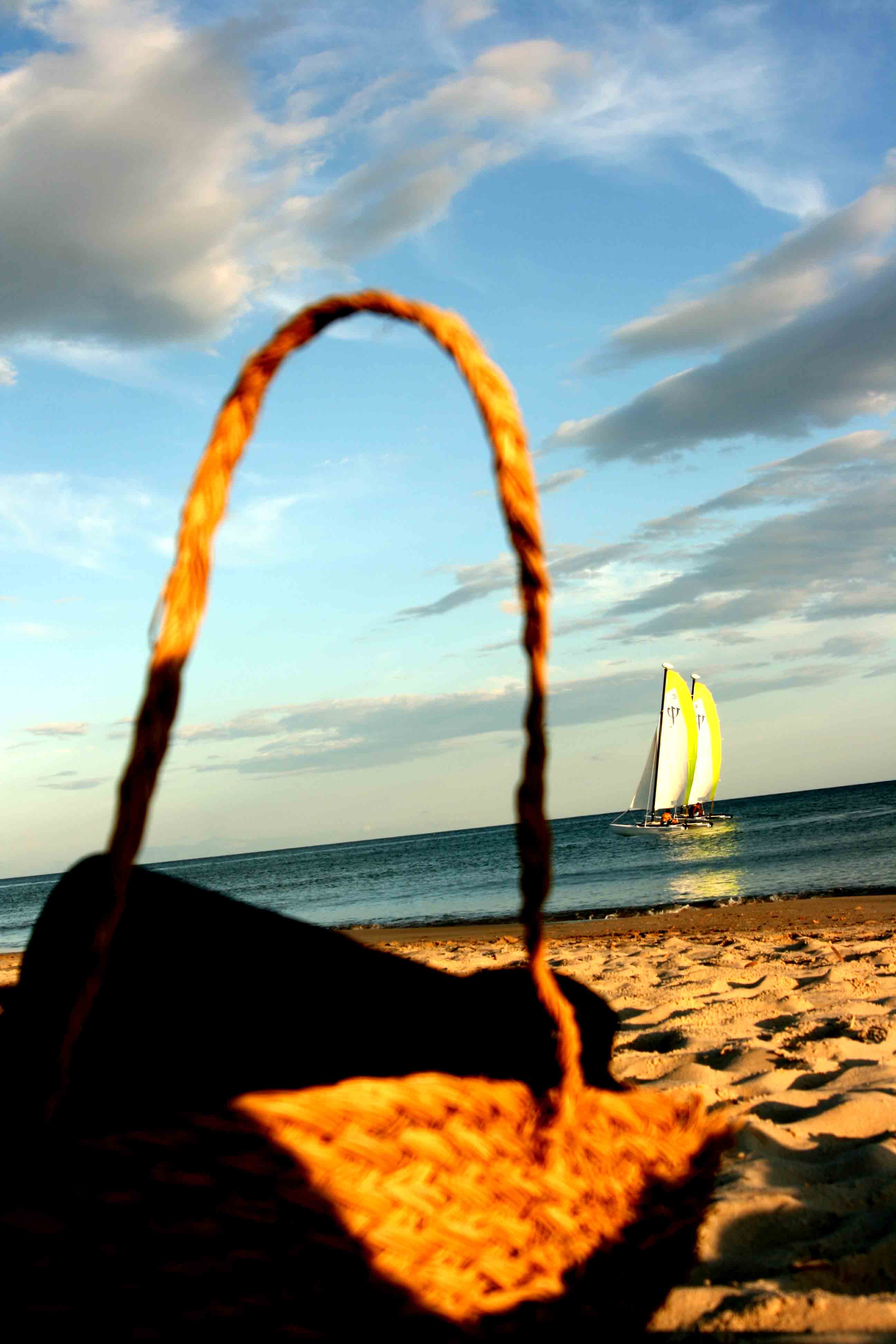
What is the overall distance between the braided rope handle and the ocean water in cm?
64

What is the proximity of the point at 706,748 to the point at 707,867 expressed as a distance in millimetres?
13390

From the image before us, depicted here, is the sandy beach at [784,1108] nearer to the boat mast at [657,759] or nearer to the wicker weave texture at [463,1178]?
the wicker weave texture at [463,1178]

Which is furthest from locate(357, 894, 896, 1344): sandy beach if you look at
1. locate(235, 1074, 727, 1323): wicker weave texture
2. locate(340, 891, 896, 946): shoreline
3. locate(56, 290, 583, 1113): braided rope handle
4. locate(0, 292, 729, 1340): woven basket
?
locate(340, 891, 896, 946): shoreline

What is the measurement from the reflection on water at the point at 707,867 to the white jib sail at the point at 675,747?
5.96ft

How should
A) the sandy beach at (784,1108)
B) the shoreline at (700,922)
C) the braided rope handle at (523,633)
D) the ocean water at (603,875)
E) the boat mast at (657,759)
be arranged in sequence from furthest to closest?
the boat mast at (657,759) → the ocean water at (603,875) → the shoreline at (700,922) → the sandy beach at (784,1108) → the braided rope handle at (523,633)

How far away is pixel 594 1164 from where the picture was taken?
1.18m

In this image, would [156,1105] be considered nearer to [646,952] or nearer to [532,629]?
[532,629]

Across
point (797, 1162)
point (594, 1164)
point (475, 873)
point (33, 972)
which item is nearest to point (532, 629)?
point (594, 1164)

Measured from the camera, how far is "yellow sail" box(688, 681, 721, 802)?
34062mm

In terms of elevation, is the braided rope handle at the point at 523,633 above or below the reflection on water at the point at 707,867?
above

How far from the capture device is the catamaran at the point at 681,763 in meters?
32.0

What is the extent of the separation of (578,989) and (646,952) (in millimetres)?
5425

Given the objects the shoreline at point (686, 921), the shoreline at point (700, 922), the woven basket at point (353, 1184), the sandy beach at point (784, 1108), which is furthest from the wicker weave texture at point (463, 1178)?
the shoreline at point (700, 922)

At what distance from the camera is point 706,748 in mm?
34812
